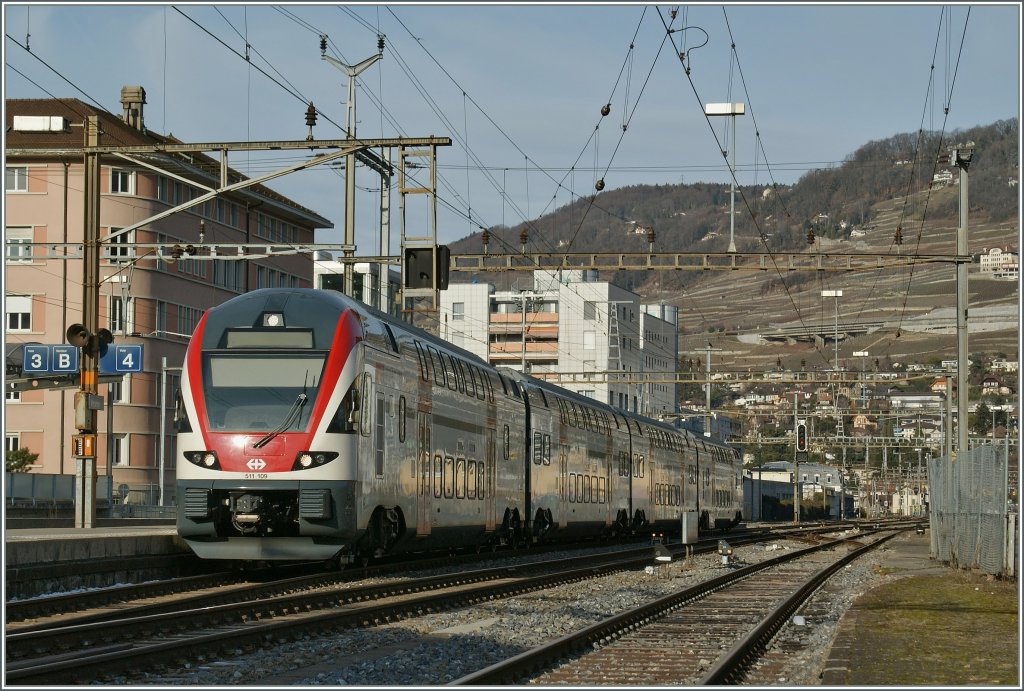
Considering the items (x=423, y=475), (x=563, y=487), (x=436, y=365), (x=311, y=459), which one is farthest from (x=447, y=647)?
(x=563, y=487)

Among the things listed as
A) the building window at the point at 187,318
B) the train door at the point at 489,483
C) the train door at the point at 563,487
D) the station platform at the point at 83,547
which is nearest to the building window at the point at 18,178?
the building window at the point at 187,318

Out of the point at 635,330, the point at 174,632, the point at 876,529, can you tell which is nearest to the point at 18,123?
the point at 174,632

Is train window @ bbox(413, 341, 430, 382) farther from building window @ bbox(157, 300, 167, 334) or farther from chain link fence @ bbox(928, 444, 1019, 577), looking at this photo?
building window @ bbox(157, 300, 167, 334)

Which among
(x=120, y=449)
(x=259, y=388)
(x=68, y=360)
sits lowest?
(x=120, y=449)

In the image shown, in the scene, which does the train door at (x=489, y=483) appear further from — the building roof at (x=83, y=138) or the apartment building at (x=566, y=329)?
the apartment building at (x=566, y=329)

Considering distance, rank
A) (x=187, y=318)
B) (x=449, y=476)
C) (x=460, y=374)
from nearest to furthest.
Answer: (x=449, y=476), (x=460, y=374), (x=187, y=318)

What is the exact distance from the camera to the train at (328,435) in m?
19.9

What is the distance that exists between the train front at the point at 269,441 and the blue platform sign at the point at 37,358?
25639 mm

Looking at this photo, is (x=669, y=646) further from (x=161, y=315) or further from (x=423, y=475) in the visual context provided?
(x=161, y=315)

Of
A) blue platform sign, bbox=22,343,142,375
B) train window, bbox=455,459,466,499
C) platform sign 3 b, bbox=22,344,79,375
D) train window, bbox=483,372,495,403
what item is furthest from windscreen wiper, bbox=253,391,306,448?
platform sign 3 b, bbox=22,344,79,375

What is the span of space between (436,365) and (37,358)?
908 inches

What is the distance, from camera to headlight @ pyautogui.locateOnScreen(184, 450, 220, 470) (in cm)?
1994

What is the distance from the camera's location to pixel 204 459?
20016 millimetres

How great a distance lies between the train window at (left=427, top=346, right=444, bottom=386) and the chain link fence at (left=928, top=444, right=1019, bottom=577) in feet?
31.0
